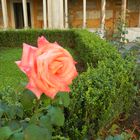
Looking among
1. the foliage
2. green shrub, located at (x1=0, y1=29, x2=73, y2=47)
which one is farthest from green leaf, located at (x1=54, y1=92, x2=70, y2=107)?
green shrub, located at (x1=0, y1=29, x2=73, y2=47)

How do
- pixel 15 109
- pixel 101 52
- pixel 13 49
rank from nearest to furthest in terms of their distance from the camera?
pixel 15 109, pixel 101 52, pixel 13 49

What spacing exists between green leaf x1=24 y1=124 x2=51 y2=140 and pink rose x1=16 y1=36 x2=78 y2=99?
0.55 ft

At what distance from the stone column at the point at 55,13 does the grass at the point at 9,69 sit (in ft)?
15.2

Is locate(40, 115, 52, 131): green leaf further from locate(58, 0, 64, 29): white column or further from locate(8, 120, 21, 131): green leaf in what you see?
locate(58, 0, 64, 29): white column

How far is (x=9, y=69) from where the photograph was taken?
29.6 feet

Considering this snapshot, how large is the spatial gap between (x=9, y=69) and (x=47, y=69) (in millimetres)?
8282

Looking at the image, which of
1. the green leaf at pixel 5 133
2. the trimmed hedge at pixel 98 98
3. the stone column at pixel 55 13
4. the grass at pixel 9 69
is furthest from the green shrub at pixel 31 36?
the green leaf at pixel 5 133

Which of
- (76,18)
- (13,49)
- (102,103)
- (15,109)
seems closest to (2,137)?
(15,109)

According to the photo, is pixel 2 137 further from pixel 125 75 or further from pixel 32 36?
pixel 32 36

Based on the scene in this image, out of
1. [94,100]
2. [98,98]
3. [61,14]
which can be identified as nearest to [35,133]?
[94,100]

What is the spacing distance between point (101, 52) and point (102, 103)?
2.68m

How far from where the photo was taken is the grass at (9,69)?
725 cm

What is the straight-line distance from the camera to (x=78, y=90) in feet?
9.39

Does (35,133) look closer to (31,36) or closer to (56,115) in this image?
(56,115)
